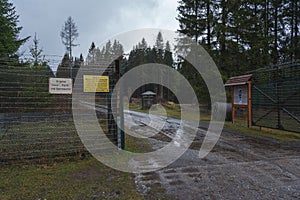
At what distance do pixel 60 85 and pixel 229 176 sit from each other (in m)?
3.52

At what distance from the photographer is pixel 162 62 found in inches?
1567

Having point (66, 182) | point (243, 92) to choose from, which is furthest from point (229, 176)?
point (243, 92)

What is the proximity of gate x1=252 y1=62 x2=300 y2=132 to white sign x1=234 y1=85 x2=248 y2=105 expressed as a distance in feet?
1.25

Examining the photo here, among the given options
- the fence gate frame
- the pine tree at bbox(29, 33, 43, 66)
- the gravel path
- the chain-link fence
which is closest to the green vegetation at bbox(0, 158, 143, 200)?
the gravel path

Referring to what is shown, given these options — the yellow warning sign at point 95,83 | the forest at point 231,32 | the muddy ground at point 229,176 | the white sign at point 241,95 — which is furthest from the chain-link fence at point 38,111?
the forest at point 231,32

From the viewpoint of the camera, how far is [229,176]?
3.47m

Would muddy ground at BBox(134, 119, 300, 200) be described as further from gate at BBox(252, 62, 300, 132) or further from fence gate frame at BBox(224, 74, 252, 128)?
fence gate frame at BBox(224, 74, 252, 128)

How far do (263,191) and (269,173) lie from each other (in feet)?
2.78

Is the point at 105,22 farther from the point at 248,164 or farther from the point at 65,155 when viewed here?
the point at 248,164

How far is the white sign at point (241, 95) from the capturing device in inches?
364

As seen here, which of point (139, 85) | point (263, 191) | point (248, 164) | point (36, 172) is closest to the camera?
point (263, 191)

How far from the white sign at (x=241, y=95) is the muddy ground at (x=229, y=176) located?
4.12 m

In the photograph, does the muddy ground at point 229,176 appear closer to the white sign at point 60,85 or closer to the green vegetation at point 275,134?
the green vegetation at point 275,134

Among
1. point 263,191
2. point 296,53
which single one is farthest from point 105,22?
point 296,53
